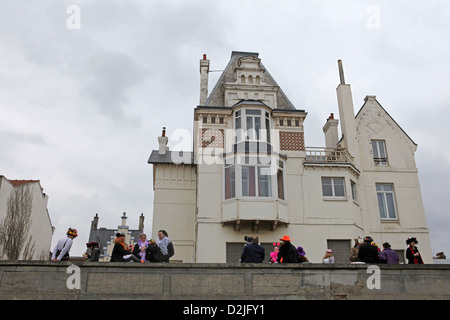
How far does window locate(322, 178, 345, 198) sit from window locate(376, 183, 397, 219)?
2.84 m

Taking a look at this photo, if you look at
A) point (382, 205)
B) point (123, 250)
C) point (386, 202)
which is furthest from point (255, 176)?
point (123, 250)

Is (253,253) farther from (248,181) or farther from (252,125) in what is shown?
(252,125)

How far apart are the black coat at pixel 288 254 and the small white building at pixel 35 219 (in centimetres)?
2207

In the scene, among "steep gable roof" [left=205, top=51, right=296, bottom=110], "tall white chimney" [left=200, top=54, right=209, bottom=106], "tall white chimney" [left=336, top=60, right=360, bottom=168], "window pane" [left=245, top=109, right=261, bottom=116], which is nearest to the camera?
"window pane" [left=245, top=109, right=261, bottom=116]

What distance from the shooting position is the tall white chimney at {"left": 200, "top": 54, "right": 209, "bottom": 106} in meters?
26.7

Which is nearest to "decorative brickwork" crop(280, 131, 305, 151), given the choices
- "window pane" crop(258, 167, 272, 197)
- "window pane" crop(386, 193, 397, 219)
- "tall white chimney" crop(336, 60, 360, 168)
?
"window pane" crop(258, 167, 272, 197)

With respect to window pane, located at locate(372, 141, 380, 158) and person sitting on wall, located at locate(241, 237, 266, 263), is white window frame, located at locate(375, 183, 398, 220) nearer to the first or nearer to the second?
window pane, located at locate(372, 141, 380, 158)

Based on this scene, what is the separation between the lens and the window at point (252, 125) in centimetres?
2402

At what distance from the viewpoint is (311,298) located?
38.3 feet

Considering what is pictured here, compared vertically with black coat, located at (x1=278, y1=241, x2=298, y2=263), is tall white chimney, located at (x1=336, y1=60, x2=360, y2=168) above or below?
above

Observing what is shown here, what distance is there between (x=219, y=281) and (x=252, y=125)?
13842mm

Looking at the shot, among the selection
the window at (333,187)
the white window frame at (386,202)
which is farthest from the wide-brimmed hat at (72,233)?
the white window frame at (386,202)
